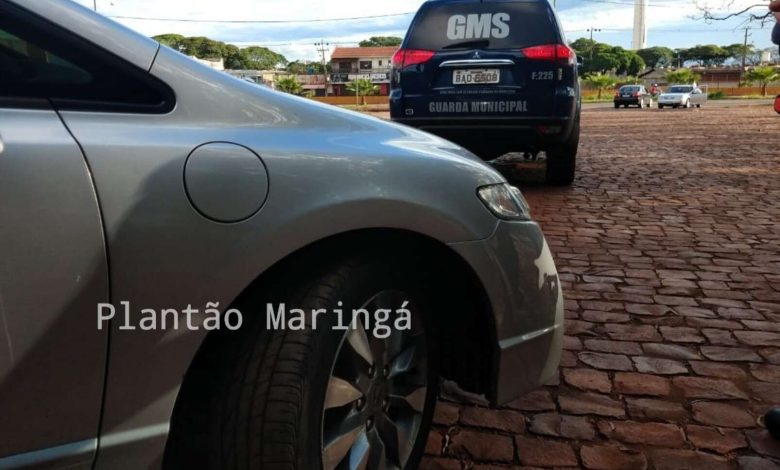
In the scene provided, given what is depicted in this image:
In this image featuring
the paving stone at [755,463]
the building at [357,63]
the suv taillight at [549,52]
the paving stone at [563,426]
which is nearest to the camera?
the paving stone at [755,463]

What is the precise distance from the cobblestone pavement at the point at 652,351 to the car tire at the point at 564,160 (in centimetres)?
58

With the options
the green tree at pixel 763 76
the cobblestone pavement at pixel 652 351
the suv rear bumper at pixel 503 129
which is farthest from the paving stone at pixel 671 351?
the green tree at pixel 763 76

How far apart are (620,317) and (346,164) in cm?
243

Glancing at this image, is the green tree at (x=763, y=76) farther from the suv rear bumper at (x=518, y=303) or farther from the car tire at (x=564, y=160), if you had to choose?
the suv rear bumper at (x=518, y=303)

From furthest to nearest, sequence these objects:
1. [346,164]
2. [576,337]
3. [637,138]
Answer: [637,138], [576,337], [346,164]

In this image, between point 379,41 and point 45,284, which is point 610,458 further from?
point 379,41

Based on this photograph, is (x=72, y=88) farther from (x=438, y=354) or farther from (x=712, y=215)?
(x=712, y=215)

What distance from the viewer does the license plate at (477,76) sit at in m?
6.23

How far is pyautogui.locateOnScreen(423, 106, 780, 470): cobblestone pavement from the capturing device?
233 centimetres

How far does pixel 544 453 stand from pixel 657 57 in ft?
523

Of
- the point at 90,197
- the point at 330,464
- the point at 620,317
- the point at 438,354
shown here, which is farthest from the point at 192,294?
the point at 620,317

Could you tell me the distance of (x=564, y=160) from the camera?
7.20 metres

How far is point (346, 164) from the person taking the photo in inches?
64.2

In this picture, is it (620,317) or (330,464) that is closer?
(330,464)
